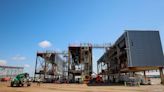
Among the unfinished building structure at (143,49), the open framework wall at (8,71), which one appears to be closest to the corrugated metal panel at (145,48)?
the unfinished building structure at (143,49)

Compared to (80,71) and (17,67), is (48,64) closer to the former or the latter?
(80,71)

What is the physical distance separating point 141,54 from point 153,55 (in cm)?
305

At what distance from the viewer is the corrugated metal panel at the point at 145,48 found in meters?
40.7

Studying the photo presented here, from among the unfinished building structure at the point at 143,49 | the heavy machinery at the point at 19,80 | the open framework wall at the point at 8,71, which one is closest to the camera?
the heavy machinery at the point at 19,80

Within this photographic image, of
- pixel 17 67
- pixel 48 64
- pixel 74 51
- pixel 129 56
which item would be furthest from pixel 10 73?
pixel 129 56

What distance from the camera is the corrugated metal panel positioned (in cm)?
4066

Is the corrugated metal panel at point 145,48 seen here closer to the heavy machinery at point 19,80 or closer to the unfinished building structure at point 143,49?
the unfinished building structure at point 143,49

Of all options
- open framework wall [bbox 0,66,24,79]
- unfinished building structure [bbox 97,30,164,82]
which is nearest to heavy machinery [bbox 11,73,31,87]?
unfinished building structure [bbox 97,30,164,82]

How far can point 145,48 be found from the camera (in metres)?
41.3

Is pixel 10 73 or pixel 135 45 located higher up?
pixel 135 45

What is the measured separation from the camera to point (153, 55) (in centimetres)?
4106

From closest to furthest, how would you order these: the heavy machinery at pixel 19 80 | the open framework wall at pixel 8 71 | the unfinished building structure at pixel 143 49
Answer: the heavy machinery at pixel 19 80 < the unfinished building structure at pixel 143 49 < the open framework wall at pixel 8 71

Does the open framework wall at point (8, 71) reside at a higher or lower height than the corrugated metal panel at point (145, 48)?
lower

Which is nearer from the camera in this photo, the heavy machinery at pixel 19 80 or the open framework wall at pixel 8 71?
the heavy machinery at pixel 19 80
